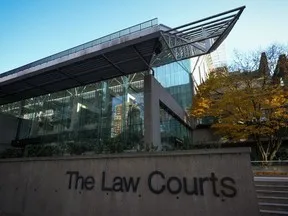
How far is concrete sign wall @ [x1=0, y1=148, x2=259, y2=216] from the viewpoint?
5.84m

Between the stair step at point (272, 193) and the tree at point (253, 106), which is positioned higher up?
the tree at point (253, 106)

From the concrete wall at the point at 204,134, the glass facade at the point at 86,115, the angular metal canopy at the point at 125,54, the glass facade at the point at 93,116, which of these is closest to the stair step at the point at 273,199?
the glass facade at the point at 93,116

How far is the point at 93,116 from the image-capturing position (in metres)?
16.8

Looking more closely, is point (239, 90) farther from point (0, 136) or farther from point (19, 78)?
point (0, 136)

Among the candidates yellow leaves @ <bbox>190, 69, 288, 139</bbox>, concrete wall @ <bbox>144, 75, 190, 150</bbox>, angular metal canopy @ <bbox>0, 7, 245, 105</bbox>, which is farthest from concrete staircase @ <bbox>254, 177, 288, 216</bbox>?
yellow leaves @ <bbox>190, 69, 288, 139</bbox>

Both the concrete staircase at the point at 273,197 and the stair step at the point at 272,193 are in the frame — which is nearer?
the concrete staircase at the point at 273,197

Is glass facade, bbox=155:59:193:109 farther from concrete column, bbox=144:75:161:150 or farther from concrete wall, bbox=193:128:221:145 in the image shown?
concrete wall, bbox=193:128:221:145

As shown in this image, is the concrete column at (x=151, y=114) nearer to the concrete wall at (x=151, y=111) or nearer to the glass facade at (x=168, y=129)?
the concrete wall at (x=151, y=111)

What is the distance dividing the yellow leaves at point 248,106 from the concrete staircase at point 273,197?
483 inches

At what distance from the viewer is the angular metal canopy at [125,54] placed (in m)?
11.1

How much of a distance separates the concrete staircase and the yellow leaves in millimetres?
12279

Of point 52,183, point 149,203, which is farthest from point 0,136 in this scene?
point 149,203

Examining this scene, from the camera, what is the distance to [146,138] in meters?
12.7

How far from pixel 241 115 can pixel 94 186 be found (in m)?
17.5
